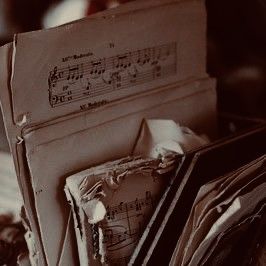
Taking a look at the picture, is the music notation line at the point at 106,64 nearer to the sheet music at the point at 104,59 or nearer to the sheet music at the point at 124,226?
the sheet music at the point at 104,59

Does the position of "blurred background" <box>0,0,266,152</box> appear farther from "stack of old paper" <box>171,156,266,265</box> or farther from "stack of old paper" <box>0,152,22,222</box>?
"stack of old paper" <box>171,156,266,265</box>

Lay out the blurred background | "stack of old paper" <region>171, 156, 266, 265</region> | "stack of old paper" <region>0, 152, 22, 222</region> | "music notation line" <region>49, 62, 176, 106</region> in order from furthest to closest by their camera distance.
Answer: the blurred background < "stack of old paper" <region>0, 152, 22, 222</region> < "music notation line" <region>49, 62, 176, 106</region> < "stack of old paper" <region>171, 156, 266, 265</region>

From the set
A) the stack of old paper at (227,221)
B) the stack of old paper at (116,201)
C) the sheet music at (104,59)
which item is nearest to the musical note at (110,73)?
the sheet music at (104,59)

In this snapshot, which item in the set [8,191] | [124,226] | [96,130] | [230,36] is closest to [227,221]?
[124,226]

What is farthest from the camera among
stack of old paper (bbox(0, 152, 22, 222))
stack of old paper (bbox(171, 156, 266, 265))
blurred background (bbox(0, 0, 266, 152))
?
A: blurred background (bbox(0, 0, 266, 152))

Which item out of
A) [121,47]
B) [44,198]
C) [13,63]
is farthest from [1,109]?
[121,47]

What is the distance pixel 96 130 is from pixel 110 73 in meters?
0.12

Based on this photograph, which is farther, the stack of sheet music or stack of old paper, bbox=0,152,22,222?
stack of old paper, bbox=0,152,22,222

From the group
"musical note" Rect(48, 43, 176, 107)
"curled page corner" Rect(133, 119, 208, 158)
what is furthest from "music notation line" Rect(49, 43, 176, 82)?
"curled page corner" Rect(133, 119, 208, 158)

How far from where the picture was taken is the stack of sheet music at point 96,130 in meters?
0.95

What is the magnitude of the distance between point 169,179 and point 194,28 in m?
0.39

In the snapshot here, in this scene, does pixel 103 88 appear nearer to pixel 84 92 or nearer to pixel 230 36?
pixel 84 92

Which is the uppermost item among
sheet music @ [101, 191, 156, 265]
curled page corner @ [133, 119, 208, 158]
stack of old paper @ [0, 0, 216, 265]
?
stack of old paper @ [0, 0, 216, 265]

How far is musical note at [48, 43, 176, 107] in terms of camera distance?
3.29 feet
